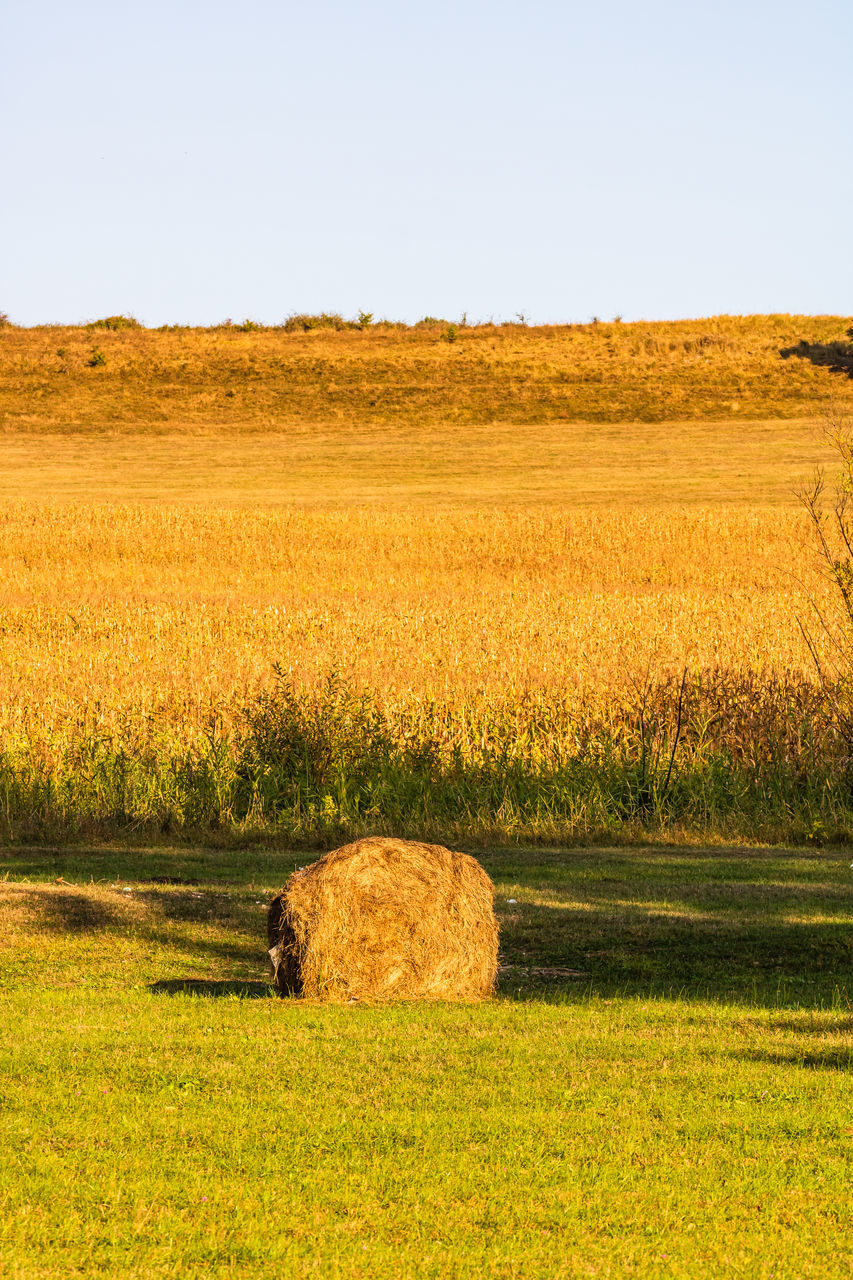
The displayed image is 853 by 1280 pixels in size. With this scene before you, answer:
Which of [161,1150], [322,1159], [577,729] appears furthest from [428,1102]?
[577,729]

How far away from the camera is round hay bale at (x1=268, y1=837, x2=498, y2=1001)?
8.64 meters

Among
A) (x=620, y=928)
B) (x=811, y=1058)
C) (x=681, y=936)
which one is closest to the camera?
(x=811, y=1058)

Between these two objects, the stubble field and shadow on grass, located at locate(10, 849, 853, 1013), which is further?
shadow on grass, located at locate(10, 849, 853, 1013)

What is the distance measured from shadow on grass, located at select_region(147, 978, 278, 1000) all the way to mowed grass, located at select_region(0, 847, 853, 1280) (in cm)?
3

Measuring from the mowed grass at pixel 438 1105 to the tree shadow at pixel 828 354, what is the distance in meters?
64.8

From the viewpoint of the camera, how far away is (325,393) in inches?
2751

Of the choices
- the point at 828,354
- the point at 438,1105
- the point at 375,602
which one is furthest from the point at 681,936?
the point at 828,354

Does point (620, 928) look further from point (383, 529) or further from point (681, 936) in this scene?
point (383, 529)

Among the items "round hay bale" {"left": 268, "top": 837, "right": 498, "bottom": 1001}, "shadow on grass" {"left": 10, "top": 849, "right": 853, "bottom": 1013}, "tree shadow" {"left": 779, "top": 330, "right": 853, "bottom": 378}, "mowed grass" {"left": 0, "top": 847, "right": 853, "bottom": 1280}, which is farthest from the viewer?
"tree shadow" {"left": 779, "top": 330, "right": 853, "bottom": 378}

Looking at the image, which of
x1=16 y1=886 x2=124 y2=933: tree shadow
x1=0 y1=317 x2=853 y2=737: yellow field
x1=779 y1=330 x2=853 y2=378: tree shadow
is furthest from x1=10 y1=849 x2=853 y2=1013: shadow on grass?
x1=779 y1=330 x2=853 y2=378: tree shadow

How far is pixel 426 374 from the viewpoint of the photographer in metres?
72.3

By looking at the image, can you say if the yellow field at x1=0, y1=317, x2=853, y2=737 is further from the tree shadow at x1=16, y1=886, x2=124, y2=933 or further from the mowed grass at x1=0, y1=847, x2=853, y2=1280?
the mowed grass at x1=0, y1=847, x2=853, y2=1280

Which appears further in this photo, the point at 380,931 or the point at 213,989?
the point at 213,989

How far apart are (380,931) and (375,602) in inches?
904
